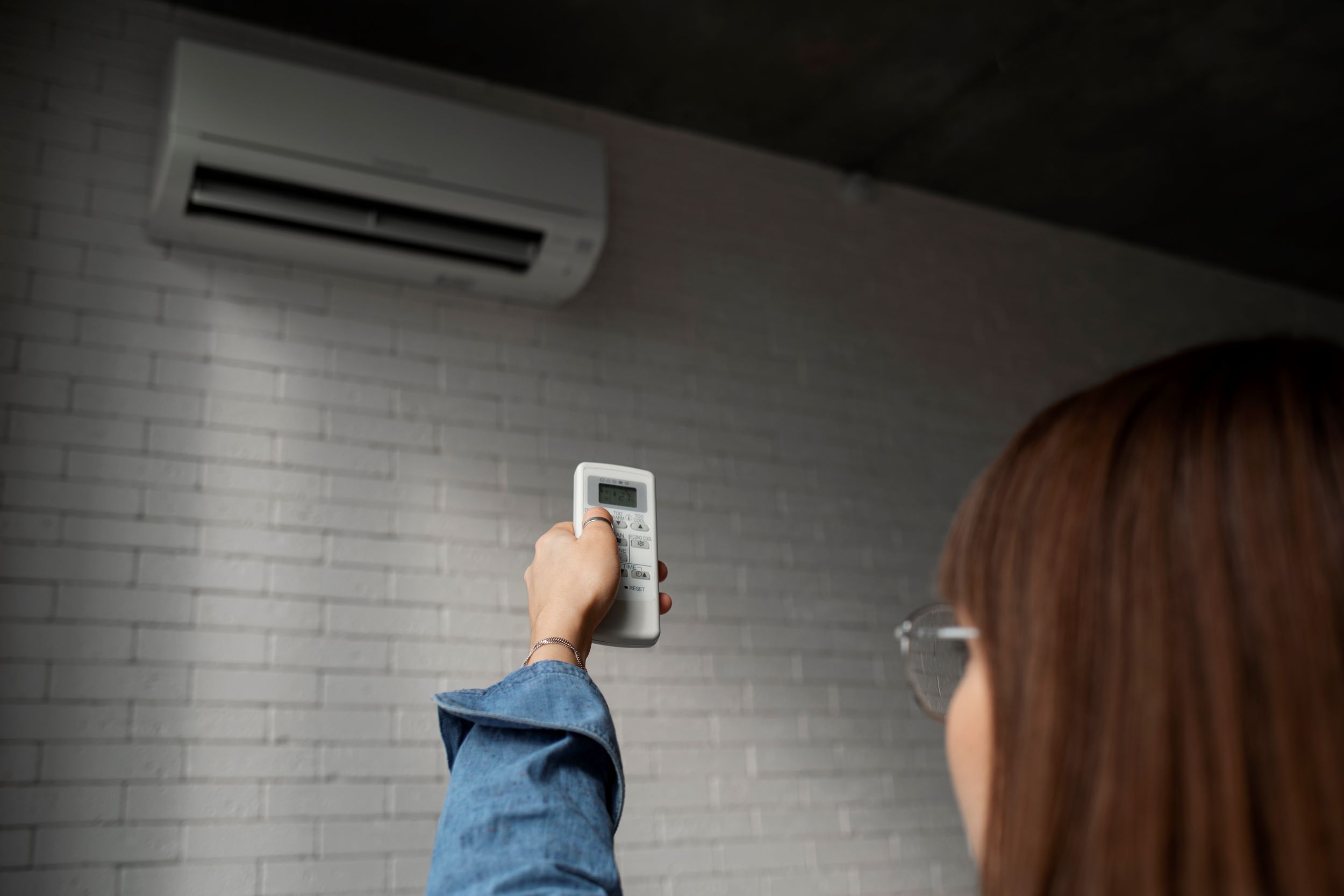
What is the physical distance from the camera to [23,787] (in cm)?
207

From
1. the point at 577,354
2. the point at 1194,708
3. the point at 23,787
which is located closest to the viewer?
the point at 1194,708

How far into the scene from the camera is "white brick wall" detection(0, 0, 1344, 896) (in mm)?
2211

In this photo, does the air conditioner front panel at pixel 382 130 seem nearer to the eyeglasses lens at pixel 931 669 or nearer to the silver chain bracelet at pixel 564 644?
the silver chain bracelet at pixel 564 644

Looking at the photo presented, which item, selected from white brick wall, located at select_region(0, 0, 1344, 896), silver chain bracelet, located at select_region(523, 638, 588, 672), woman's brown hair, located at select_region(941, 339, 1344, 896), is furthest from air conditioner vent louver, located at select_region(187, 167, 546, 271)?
woman's brown hair, located at select_region(941, 339, 1344, 896)

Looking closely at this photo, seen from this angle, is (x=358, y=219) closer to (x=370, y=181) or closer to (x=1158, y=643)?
(x=370, y=181)

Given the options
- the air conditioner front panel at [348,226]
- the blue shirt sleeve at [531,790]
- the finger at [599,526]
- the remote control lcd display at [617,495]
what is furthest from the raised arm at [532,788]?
the air conditioner front panel at [348,226]

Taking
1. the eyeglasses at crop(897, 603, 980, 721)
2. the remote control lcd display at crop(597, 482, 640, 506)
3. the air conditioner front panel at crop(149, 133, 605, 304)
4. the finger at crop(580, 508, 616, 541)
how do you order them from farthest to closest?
the air conditioner front panel at crop(149, 133, 605, 304) → the remote control lcd display at crop(597, 482, 640, 506) → the finger at crop(580, 508, 616, 541) → the eyeglasses at crop(897, 603, 980, 721)

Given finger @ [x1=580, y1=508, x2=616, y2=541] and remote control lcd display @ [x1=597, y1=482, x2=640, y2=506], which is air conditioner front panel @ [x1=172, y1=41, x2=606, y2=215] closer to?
remote control lcd display @ [x1=597, y1=482, x2=640, y2=506]

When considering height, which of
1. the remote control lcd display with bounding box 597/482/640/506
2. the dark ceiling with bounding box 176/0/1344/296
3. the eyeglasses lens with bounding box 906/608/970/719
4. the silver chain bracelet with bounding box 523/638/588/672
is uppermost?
the dark ceiling with bounding box 176/0/1344/296

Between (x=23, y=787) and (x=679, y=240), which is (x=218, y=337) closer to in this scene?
(x=23, y=787)

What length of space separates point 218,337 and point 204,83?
54 cm

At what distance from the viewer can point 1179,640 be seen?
437 millimetres

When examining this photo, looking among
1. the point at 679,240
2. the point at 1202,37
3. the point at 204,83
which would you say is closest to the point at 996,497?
the point at 204,83

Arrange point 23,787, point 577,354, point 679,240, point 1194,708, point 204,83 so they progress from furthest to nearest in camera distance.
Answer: point 679,240, point 577,354, point 204,83, point 23,787, point 1194,708
